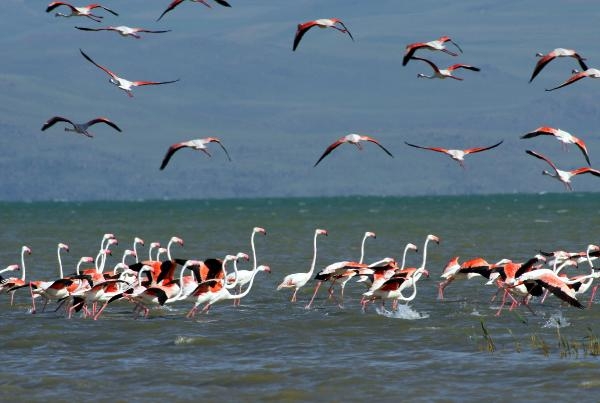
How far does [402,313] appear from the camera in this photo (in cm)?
2230

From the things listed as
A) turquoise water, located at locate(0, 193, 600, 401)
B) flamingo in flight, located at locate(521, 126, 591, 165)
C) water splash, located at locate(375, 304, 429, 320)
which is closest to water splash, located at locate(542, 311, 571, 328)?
turquoise water, located at locate(0, 193, 600, 401)

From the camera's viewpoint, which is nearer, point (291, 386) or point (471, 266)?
point (291, 386)

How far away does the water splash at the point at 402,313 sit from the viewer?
72.3 feet

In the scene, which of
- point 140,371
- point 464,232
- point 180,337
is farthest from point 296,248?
point 140,371

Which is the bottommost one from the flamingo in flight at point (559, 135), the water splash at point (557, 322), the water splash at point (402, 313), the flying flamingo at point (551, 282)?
the water splash at point (402, 313)

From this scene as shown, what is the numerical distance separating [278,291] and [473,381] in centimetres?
1129

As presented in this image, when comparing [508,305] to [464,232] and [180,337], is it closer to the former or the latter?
[180,337]

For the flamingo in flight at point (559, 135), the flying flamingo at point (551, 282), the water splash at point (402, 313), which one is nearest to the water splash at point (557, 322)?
the flying flamingo at point (551, 282)

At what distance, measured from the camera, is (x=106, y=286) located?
2164 cm

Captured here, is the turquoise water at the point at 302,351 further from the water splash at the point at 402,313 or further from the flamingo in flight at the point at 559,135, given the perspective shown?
the flamingo in flight at the point at 559,135

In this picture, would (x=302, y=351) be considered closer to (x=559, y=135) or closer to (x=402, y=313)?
(x=402, y=313)

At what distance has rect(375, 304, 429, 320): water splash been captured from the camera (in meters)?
22.0

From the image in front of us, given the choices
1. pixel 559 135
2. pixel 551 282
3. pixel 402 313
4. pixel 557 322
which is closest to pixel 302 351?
pixel 402 313

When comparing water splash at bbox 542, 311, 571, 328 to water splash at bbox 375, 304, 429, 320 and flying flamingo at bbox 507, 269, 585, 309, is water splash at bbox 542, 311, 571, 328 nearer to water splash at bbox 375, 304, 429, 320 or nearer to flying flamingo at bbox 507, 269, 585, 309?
flying flamingo at bbox 507, 269, 585, 309
